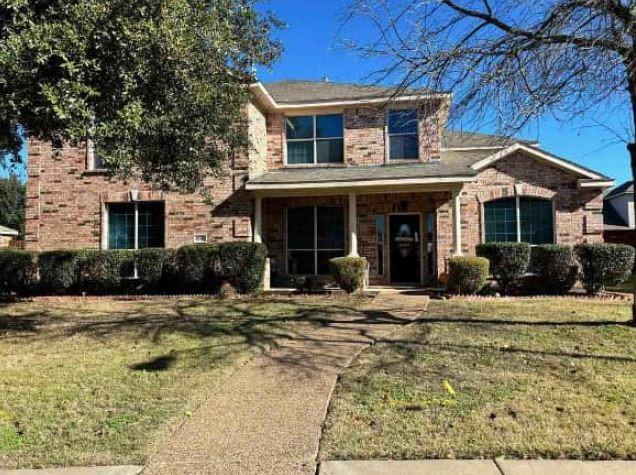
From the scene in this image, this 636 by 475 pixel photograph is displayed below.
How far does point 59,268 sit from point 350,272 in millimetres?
7758

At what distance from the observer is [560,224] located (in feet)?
47.1

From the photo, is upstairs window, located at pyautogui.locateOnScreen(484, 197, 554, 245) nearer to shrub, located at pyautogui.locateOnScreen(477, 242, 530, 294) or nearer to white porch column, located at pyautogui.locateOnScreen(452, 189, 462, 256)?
white porch column, located at pyautogui.locateOnScreen(452, 189, 462, 256)

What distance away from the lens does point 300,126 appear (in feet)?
52.3

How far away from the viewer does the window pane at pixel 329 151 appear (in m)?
15.6

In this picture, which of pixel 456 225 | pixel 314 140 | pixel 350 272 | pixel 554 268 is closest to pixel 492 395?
pixel 350 272

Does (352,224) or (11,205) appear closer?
(352,224)

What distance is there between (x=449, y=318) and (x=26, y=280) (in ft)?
→ 37.6

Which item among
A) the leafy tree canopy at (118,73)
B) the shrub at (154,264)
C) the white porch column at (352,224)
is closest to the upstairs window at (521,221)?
the white porch column at (352,224)

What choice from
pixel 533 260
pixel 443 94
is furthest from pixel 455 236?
pixel 443 94

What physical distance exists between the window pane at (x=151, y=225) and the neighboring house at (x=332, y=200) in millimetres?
31

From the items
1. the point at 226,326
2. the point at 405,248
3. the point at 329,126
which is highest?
the point at 329,126

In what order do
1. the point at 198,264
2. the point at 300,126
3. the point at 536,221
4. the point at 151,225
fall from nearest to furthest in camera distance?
1. the point at 198,264
2. the point at 536,221
3. the point at 151,225
4. the point at 300,126

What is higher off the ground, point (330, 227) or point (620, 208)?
point (620, 208)

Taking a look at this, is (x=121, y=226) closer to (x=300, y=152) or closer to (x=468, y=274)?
(x=300, y=152)
